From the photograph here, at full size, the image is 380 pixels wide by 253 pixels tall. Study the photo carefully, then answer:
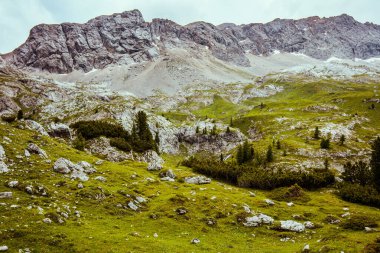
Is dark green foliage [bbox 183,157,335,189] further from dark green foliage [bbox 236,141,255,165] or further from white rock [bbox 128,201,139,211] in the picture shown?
white rock [bbox 128,201,139,211]

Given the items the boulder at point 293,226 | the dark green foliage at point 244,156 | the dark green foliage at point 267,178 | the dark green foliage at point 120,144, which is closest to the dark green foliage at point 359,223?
the boulder at point 293,226

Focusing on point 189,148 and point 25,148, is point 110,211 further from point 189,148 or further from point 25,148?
point 189,148

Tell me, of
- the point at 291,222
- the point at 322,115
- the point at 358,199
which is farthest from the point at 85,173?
the point at 322,115

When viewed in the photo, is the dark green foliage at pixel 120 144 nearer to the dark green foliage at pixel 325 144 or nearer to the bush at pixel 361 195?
the bush at pixel 361 195

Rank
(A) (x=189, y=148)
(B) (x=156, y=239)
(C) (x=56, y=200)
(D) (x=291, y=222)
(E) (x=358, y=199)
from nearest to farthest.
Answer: (B) (x=156, y=239) < (C) (x=56, y=200) < (D) (x=291, y=222) < (E) (x=358, y=199) < (A) (x=189, y=148)

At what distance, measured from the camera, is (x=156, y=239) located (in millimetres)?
33344

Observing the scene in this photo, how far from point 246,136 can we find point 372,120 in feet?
237

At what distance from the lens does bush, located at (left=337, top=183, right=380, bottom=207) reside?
6044 cm

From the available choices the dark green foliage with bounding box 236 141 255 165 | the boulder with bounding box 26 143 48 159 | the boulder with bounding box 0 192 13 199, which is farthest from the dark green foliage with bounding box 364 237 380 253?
the dark green foliage with bounding box 236 141 255 165

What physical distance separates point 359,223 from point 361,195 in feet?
82.6

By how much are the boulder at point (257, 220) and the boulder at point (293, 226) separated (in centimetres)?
191

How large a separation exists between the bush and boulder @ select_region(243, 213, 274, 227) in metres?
28.4

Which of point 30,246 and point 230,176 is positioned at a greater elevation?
point 30,246

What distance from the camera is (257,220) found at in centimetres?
4319
